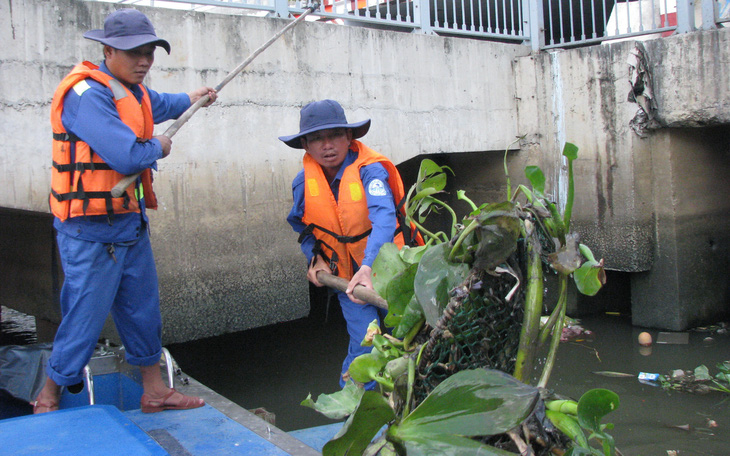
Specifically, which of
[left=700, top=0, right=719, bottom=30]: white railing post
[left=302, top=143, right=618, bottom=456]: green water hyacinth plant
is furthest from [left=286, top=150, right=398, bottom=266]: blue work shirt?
[left=700, top=0, right=719, bottom=30]: white railing post

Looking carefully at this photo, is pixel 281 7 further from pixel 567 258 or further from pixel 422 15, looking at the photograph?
pixel 567 258

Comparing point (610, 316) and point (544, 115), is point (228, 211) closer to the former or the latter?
point (544, 115)

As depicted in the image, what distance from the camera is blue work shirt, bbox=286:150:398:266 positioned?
288cm

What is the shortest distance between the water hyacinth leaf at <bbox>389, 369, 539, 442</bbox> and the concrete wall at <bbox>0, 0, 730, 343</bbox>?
347 cm

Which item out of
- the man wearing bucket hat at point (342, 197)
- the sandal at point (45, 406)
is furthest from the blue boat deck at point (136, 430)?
the man wearing bucket hat at point (342, 197)

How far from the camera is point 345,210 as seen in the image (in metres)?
3.17

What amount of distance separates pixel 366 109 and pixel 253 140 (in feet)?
3.69

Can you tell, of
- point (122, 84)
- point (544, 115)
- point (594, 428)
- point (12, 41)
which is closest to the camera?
point (594, 428)

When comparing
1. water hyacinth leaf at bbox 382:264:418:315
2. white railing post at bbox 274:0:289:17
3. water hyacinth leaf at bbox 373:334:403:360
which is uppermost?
white railing post at bbox 274:0:289:17

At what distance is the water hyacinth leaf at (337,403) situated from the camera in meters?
1.46

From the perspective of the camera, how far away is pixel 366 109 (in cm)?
551

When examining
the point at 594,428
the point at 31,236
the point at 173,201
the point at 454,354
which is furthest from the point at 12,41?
the point at 594,428

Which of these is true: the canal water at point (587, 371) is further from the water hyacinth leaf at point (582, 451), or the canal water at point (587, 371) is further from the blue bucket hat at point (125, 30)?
the water hyacinth leaf at point (582, 451)

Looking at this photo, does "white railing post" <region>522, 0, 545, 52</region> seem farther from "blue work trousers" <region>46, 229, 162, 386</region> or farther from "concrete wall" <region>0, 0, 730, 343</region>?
"blue work trousers" <region>46, 229, 162, 386</region>
